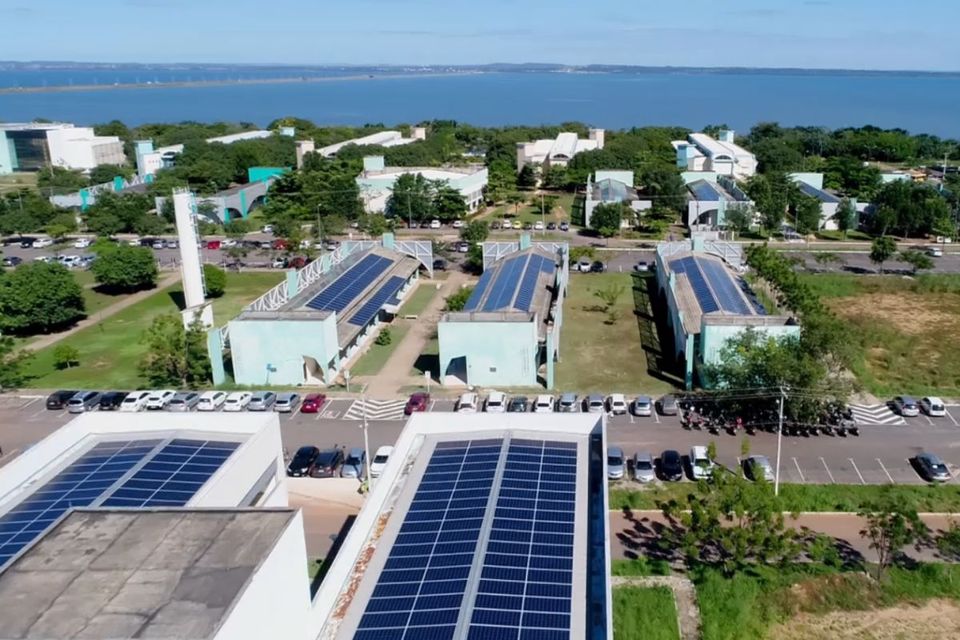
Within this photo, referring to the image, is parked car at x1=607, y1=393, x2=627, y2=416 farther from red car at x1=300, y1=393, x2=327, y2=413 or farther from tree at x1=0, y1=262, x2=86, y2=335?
tree at x1=0, y1=262, x2=86, y2=335

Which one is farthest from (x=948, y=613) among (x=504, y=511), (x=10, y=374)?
(x=10, y=374)

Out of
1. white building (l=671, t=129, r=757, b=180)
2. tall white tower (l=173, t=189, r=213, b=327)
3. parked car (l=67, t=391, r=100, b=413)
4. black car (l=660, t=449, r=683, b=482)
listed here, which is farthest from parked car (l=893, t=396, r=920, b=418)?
white building (l=671, t=129, r=757, b=180)

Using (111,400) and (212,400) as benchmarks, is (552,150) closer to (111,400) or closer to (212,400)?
(212,400)

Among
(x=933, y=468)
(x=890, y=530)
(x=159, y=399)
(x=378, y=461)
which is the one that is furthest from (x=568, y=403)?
(x=159, y=399)

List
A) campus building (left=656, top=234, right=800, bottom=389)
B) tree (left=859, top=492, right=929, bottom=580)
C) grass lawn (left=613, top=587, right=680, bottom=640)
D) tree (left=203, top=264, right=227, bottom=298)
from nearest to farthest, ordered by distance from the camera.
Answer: grass lawn (left=613, top=587, right=680, bottom=640), tree (left=859, top=492, right=929, bottom=580), campus building (left=656, top=234, right=800, bottom=389), tree (left=203, top=264, right=227, bottom=298)

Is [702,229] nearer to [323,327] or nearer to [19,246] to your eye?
[323,327]
